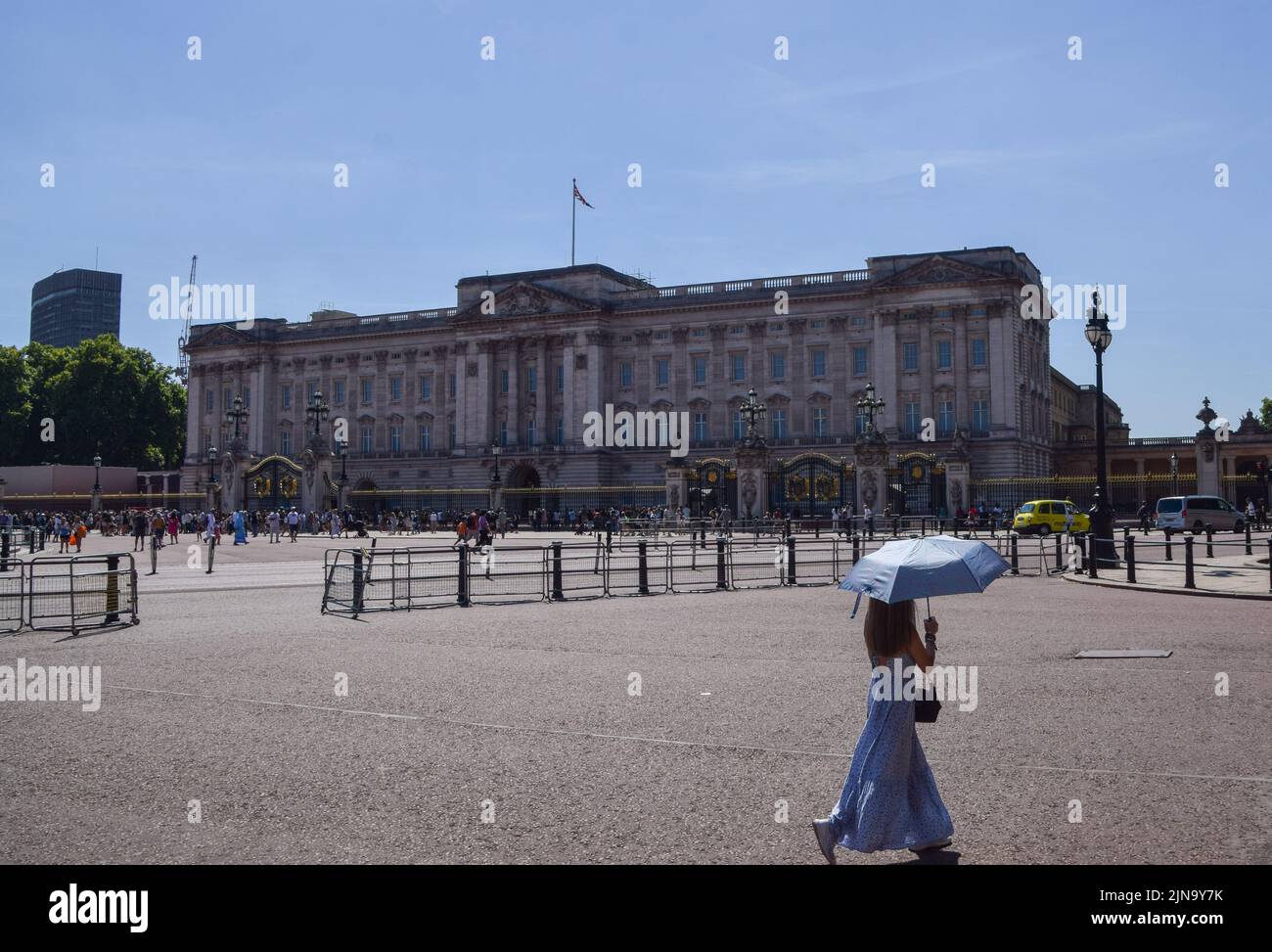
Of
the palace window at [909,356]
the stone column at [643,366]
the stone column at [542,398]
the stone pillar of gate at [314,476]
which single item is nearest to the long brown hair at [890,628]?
the stone pillar of gate at [314,476]

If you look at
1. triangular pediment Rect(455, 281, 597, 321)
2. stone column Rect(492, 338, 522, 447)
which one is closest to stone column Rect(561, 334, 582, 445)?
triangular pediment Rect(455, 281, 597, 321)

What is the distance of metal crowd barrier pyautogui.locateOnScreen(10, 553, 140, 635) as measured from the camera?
16503 millimetres

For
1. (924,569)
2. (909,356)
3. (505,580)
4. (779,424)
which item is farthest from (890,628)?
(779,424)

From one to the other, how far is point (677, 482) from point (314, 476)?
21589 millimetres

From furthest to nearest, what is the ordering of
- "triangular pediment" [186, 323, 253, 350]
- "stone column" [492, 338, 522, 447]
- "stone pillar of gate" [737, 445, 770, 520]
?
"triangular pediment" [186, 323, 253, 350]
"stone column" [492, 338, 522, 447]
"stone pillar of gate" [737, 445, 770, 520]

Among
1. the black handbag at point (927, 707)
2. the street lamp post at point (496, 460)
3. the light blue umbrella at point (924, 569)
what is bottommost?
the black handbag at point (927, 707)

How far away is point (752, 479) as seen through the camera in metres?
51.9

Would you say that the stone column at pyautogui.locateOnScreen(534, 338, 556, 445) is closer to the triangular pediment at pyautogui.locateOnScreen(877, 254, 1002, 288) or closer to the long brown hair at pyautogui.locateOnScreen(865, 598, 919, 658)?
the triangular pediment at pyautogui.locateOnScreen(877, 254, 1002, 288)

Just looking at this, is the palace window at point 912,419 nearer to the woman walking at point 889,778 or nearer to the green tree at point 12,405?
the woman walking at point 889,778

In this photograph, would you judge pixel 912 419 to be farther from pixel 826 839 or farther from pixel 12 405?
pixel 12 405

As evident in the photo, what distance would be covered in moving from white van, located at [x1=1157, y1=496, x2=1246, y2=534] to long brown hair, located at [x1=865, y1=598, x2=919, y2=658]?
1725 inches

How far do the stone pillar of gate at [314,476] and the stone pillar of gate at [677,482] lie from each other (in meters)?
20.9

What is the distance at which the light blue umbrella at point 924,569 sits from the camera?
5750 mm
